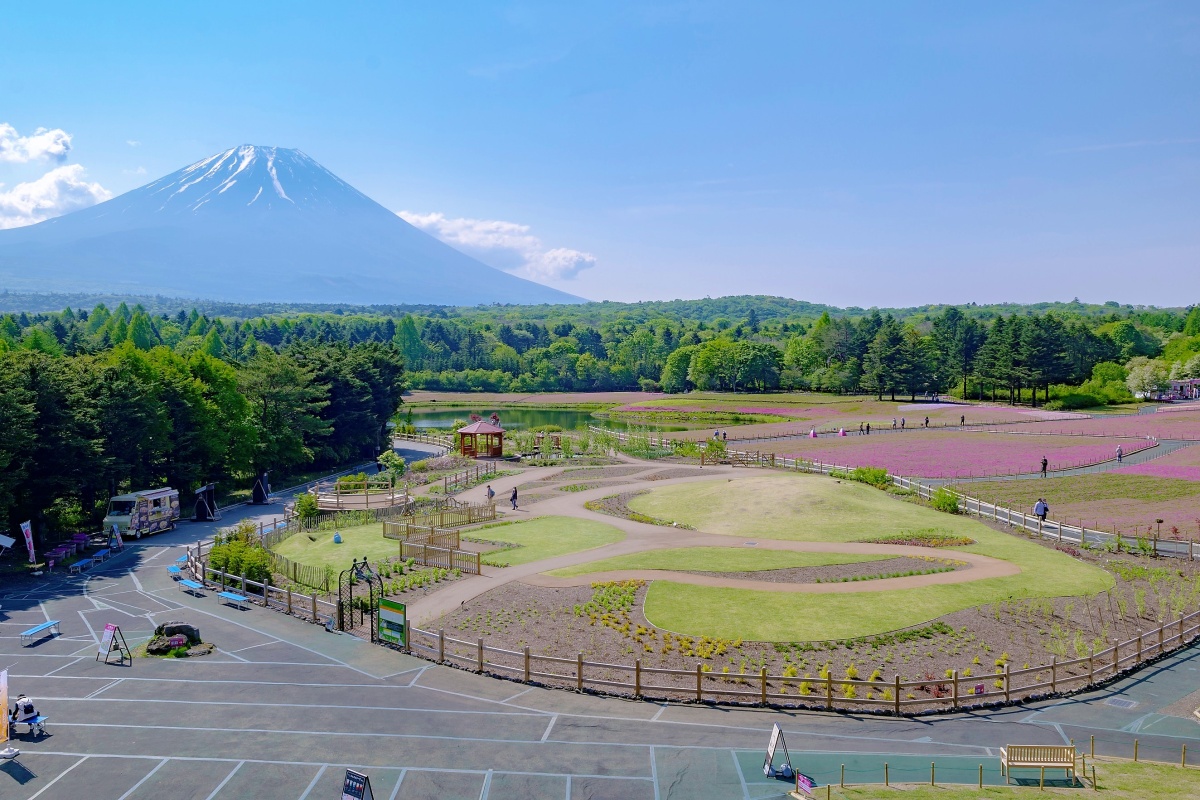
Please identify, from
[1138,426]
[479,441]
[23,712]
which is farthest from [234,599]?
[1138,426]

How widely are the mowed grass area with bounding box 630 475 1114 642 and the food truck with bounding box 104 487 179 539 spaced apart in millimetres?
25849

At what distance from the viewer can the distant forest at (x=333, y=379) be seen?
40.8 metres

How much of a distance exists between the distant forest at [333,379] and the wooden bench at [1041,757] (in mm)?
38919

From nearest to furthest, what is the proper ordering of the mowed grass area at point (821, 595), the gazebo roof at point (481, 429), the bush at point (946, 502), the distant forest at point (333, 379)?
the mowed grass area at point (821, 595), the distant forest at point (333, 379), the bush at point (946, 502), the gazebo roof at point (481, 429)

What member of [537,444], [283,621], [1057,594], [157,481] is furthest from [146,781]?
[537,444]

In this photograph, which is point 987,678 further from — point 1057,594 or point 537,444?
point 537,444

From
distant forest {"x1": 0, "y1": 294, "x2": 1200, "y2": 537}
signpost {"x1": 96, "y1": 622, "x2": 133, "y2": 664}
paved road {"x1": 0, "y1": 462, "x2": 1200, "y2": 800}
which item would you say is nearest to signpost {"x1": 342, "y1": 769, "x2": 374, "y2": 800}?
paved road {"x1": 0, "y1": 462, "x2": 1200, "y2": 800}

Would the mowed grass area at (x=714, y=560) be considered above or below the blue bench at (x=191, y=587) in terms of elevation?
above

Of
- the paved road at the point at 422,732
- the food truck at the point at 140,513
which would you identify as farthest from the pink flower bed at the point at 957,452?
the food truck at the point at 140,513

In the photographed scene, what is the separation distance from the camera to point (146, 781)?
17406mm

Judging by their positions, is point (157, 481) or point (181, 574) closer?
point (181, 574)

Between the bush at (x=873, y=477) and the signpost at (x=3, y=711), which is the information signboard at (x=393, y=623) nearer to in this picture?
the signpost at (x=3, y=711)

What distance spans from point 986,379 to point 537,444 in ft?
258

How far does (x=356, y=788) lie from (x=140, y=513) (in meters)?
33.9
